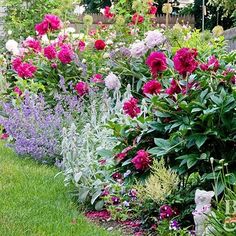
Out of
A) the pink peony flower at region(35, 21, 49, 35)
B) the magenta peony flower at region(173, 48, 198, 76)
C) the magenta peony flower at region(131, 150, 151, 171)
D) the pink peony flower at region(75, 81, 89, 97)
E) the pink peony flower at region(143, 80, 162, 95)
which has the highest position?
the magenta peony flower at region(173, 48, 198, 76)

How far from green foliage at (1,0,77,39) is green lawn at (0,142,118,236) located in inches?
270

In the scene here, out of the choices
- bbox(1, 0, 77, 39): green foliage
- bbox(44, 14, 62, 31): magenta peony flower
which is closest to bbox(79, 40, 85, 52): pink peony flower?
bbox(44, 14, 62, 31): magenta peony flower

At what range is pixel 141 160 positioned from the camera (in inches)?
133

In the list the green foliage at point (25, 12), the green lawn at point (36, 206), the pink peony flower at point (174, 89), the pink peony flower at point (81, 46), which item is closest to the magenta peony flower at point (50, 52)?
the pink peony flower at point (81, 46)

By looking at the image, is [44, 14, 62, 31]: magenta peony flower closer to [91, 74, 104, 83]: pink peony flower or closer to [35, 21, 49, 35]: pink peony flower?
[35, 21, 49, 35]: pink peony flower

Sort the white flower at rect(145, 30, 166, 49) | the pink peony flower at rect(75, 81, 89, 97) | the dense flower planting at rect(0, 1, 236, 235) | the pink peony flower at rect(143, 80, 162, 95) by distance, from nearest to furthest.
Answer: the dense flower planting at rect(0, 1, 236, 235)
the pink peony flower at rect(143, 80, 162, 95)
the white flower at rect(145, 30, 166, 49)
the pink peony flower at rect(75, 81, 89, 97)

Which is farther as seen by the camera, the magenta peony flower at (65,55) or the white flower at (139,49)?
the magenta peony flower at (65,55)

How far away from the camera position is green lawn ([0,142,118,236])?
336cm

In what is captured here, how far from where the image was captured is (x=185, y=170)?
327 cm

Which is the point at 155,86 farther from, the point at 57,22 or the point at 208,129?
the point at 57,22

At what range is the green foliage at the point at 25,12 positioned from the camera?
455 inches

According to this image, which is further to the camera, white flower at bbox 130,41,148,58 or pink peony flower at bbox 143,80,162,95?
white flower at bbox 130,41,148,58

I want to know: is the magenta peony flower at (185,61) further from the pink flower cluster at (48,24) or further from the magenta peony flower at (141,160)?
the pink flower cluster at (48,24)

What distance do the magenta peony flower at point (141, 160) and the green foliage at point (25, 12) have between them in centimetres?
851
